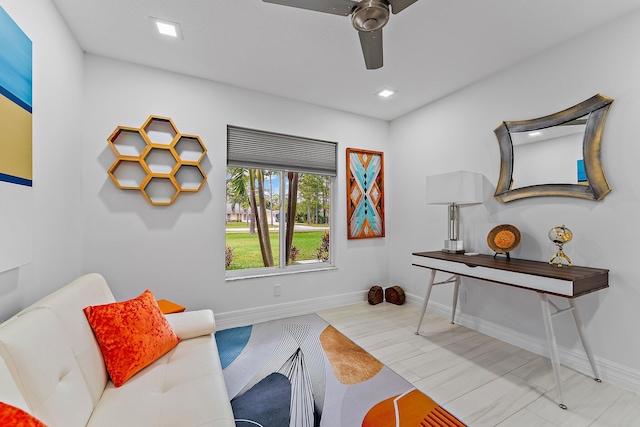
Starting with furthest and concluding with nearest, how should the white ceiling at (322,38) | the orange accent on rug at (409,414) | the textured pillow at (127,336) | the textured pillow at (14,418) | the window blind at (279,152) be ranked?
the window blind at (279,152), the white ceiling at (322,38), the orange accent on rug at (409,414), the textured pillow at (127,336), the textured pillow at (14,418)

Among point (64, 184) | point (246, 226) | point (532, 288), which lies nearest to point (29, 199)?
point (64, 184)

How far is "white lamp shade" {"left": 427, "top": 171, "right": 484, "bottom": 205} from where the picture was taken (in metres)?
2.65

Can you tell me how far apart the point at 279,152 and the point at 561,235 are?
2693 mm

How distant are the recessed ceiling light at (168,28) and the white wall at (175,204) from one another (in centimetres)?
63

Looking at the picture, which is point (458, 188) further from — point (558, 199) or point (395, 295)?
point (395, 295)

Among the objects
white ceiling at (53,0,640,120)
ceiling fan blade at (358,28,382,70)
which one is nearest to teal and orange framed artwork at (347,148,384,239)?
white ceiling at (53,0,640,120)

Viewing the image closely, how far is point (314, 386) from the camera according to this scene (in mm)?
1951

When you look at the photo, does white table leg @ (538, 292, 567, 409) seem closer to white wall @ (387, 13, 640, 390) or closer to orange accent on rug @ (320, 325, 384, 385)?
white wall @ (387, 13, 640, 390)

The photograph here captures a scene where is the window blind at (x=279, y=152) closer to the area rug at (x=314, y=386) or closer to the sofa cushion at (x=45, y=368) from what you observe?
the area rug at (x=314, y=386)

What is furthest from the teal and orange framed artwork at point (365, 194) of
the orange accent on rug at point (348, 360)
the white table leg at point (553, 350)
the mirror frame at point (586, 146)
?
the white table leg at point (553, 350)

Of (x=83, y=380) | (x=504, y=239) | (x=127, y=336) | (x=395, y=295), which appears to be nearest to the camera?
(x=83, y=380)

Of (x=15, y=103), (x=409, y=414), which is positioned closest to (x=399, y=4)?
(x=15, y=103)

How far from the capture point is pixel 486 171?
9.30 feet

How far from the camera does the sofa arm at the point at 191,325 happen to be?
1.80 metres
